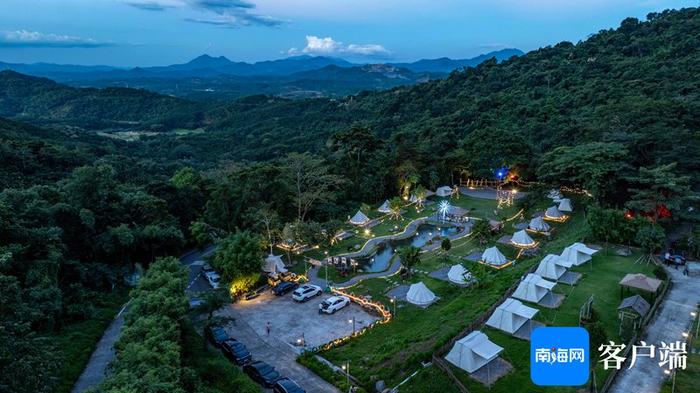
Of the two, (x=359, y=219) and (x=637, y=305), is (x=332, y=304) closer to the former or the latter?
(x=637, y=305)

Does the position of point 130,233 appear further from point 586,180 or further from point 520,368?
point 586,180

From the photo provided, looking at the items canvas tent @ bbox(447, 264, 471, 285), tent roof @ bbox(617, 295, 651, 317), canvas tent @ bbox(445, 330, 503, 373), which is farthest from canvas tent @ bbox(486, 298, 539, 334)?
canvas tent @ bbox(447, 264, 471, 285)

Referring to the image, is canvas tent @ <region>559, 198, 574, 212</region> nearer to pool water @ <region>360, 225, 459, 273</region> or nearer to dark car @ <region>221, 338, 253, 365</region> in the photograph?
pool water @ <region>360, 225, 459, 273</region>

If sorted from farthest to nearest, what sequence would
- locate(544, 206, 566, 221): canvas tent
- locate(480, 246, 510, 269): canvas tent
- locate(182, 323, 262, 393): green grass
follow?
locate(544, 206, 566, 221): canvas tent
locate(480, 246, 510, 269): canvas tent
locate(182, 323, 262, 393): green grass

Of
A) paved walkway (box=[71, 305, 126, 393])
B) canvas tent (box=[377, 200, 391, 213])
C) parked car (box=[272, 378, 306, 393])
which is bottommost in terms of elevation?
paved walkway (box=[71, 305, 126, 393])

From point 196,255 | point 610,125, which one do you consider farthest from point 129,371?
point 610,125

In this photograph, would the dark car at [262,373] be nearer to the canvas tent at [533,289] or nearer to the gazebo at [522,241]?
the canvas tent at [533,289]
